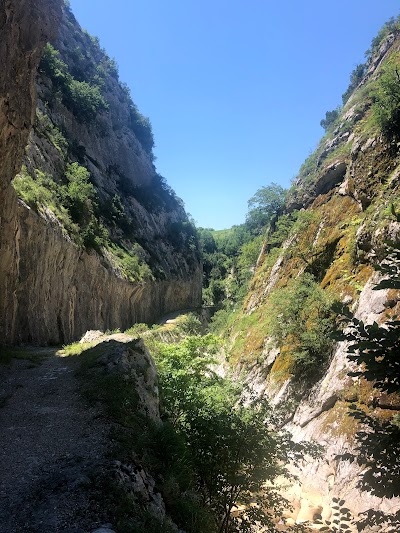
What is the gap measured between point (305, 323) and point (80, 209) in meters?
21.9

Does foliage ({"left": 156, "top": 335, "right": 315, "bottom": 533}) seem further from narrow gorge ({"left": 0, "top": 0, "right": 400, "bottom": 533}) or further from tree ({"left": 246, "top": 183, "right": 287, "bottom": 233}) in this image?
tree ({"left": 246, "top": 183, "right": 287, "bottom": 233})

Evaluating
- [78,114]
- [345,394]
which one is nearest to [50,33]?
[345,394]

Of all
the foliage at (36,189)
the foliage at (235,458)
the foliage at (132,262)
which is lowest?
the foliage at (235,458)

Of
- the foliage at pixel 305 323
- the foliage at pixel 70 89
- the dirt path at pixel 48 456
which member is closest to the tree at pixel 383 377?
the dirt path at pixel 48 456

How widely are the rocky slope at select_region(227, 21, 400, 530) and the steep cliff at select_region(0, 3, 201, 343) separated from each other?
40.0 ft

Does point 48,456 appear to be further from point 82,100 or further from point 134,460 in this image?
point 82,100

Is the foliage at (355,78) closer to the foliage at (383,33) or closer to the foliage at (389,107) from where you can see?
the foliage at (383,33)

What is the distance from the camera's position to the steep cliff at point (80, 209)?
55.1 feet

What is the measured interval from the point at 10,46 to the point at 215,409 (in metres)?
13.6

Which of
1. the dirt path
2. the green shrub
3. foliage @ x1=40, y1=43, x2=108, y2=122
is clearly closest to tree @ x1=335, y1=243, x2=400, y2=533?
the dirt path

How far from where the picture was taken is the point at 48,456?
22.4 feet

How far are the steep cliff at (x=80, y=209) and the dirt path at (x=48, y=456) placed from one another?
843 cm

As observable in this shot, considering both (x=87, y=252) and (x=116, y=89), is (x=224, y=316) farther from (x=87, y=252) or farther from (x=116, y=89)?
(x=116, y=89)

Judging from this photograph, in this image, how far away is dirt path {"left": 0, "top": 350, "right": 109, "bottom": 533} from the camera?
16.5 feet
